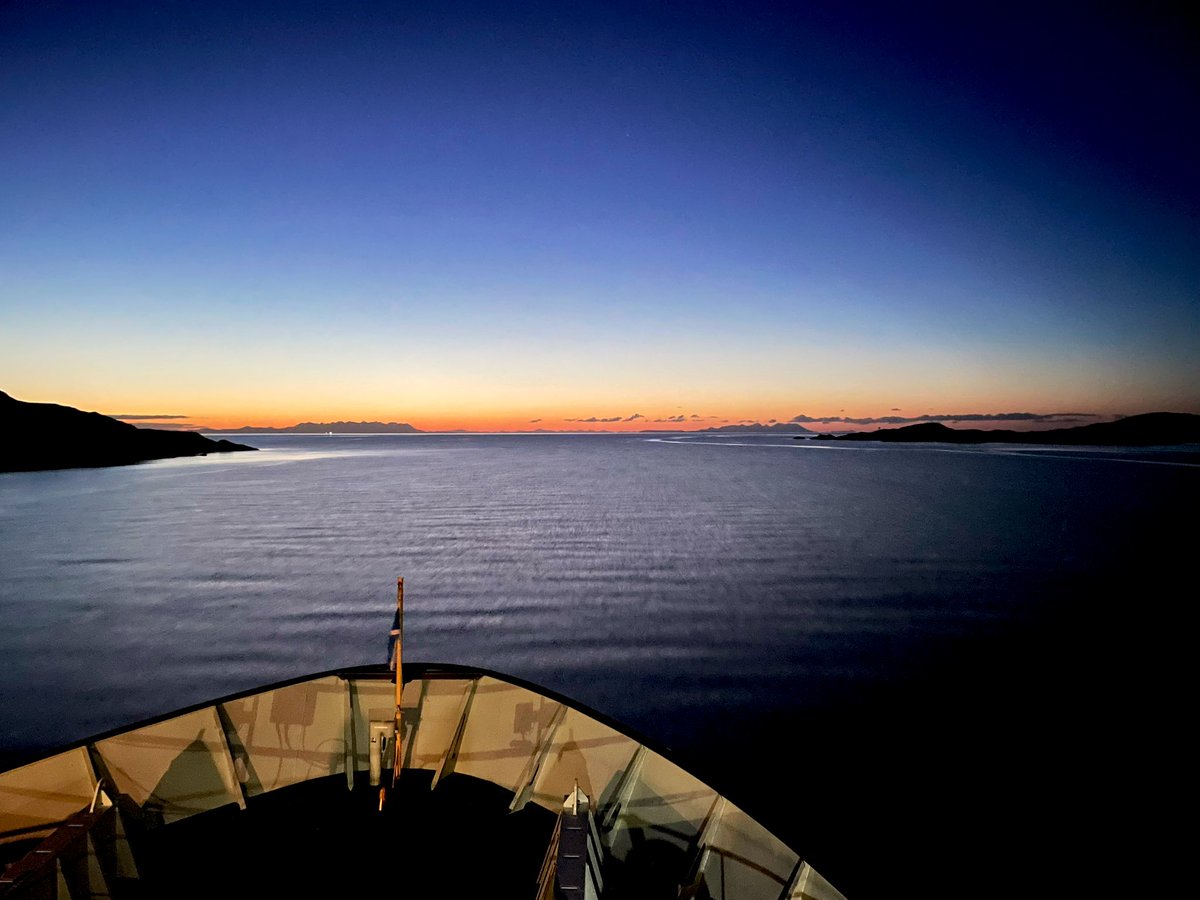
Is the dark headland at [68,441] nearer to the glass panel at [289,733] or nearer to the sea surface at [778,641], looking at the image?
the sea surface at [778,641]

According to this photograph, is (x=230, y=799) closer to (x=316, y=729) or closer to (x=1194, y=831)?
(x=316, y=729)

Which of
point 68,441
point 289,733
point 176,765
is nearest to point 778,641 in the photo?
point 289,733

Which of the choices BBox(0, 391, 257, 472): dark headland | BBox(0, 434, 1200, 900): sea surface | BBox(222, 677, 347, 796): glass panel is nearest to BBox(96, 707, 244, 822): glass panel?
BBox(222, 677, 347, 796): glass panel

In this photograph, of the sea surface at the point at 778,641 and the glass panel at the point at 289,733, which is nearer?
the glass panel at the point at 289,733

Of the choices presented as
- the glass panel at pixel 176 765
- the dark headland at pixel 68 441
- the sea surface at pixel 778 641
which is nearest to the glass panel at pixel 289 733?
the glass panel at pixel 176 765

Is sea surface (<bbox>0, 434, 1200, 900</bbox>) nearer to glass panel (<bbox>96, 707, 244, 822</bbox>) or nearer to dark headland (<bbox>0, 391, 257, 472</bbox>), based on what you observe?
glass panel (<bbox>96, 707, 244, 822</bbox>)

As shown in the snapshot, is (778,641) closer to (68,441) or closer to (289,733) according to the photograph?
(289,733)

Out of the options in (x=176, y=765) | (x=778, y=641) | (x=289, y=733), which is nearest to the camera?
(x=176, y=765)
